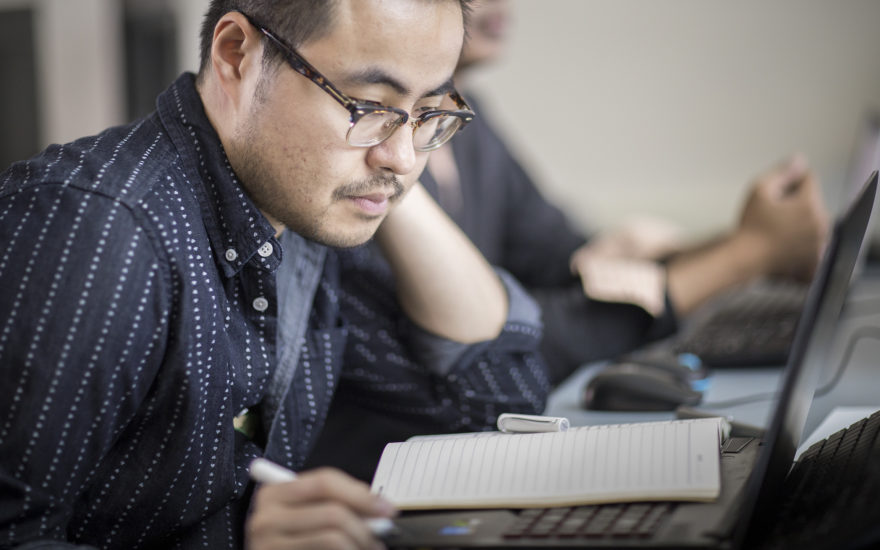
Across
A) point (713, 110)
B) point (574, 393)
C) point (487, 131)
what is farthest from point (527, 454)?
point (713, 110)

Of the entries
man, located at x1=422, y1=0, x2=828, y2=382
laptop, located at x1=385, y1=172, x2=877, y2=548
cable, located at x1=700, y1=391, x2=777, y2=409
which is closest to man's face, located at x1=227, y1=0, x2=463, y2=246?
man, located at x1=422, y1=0, x2=828, y2=382

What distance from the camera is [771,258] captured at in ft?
5.06

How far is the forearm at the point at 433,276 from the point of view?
1.04 m

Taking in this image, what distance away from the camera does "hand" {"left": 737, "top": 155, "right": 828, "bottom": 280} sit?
1495 mm

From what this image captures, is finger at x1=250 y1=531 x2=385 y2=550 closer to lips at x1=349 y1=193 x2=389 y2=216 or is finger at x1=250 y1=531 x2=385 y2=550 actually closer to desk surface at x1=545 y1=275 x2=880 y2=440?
lips at x1=349 y1=193 x2=389 y2=216

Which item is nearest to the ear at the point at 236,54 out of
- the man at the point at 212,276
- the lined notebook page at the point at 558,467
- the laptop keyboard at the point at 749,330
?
the man at the point at 212,276

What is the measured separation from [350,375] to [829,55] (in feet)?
7.00

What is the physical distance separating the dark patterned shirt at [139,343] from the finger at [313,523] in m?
0.18

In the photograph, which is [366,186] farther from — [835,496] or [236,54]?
[835,496]

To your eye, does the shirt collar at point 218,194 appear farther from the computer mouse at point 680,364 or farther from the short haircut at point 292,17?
the computer mouse at point 680,364

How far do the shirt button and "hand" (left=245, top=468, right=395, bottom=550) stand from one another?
0.30 meters

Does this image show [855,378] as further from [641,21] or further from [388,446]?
[641,21]

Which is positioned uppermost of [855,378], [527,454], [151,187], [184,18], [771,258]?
[184,18]

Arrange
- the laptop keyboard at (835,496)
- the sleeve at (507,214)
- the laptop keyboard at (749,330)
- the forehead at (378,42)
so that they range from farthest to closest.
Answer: the sleeve at (507,214)
the laptop keyboard at (749,330)
the forehead at (378,42)
the laptop keyboard at (835,496)
